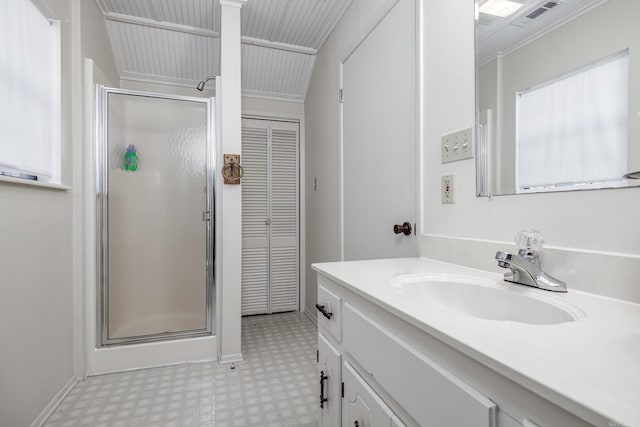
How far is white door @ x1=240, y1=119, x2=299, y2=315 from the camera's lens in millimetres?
3021

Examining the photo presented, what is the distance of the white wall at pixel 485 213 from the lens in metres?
0.71

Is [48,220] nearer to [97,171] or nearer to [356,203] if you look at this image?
[97,171]

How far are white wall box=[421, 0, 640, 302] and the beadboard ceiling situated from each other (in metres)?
1.28

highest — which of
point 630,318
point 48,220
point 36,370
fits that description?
point 48,220

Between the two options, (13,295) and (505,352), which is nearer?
(505,352)

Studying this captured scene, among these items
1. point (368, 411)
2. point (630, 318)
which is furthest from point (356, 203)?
point (630, 318)

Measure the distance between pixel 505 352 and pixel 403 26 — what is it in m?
1.50

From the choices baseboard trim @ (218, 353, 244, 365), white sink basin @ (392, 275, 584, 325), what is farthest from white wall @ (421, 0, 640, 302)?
baseboard trim @ (218, 353, 244, 365)

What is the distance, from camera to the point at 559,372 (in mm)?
374

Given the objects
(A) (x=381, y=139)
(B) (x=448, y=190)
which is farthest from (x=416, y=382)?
(A) (x=381, y=139)

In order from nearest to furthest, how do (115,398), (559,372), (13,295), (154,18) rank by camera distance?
(559,372) → (13,295) → (115,398) → (154,18)

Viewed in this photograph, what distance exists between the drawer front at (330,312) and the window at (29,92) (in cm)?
137

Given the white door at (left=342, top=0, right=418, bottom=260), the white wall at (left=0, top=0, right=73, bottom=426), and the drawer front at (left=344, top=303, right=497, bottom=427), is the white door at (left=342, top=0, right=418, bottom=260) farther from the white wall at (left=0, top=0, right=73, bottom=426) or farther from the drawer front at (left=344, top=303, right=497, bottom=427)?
the white wall at (left=0, top=0, right=73, bottom=426)

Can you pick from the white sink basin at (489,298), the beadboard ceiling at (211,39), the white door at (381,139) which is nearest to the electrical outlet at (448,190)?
the white door at (381,139)
